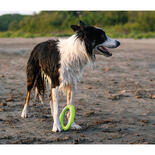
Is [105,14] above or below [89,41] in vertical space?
above

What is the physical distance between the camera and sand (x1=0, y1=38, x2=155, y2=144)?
18.2ft

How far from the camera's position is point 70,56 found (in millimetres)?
→ 5734

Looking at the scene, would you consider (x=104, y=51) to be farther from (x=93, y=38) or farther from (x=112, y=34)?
(x=112, y=34)

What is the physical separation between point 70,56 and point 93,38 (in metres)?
0.47

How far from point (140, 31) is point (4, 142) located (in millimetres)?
7061

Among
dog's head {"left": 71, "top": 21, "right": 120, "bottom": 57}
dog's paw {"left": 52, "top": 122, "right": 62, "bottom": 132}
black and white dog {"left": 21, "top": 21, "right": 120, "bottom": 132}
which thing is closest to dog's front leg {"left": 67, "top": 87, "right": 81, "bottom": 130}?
black and white dog {"left": 21, "top": 21, "right": 120, "bottom": 132}

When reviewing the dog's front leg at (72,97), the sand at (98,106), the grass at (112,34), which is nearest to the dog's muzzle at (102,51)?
the dog's front leg at (72,97)

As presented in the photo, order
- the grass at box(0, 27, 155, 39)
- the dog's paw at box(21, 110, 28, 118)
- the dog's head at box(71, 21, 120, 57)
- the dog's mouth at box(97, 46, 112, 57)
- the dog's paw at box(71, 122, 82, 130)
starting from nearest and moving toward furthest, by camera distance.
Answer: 1. the dog's head at box(71, 21, 120, 57)
2. the dog's mouth at box(97, 46, 112, 57)
3. the dog's paw at box(71, 122, 82, 130)
4. the dog's paw at box(21, 110, 28, 118)
5. the grass at box(0, 27, 155, 39)

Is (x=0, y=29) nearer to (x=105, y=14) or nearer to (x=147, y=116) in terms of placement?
(x=105, y=14)

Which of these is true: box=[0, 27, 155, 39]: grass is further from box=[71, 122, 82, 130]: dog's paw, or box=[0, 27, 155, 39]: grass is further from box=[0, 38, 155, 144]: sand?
box=[71, 122, 82, 130]: dog's paw

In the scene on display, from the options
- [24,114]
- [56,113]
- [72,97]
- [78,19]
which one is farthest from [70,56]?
[78,19]

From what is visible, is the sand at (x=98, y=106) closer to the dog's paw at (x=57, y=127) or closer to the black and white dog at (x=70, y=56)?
the dog's paw at (x=57, y=127)

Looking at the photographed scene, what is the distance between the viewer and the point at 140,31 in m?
11.3
